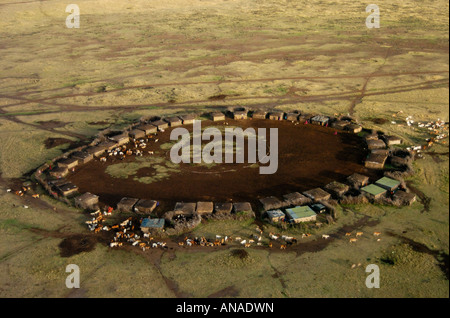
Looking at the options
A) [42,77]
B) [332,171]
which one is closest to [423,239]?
[332,171]

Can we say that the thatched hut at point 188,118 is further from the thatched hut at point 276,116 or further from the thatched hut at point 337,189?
the thatched hut at point 337,189

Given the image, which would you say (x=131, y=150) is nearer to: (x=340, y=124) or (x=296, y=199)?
(x=296, y=199)

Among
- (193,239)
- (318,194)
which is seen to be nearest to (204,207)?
(193,239)

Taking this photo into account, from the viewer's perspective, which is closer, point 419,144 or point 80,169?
point 80,169

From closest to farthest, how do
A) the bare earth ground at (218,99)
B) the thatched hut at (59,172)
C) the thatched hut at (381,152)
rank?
1. the bare earth ground at (218,99)
2. the thatched hut at (59,172)
3. the thatched hut at (381,152)

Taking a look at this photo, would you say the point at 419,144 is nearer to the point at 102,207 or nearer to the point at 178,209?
the point at 178,209

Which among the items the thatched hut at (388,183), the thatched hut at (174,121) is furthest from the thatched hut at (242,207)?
the thatched hut at (174,121)
